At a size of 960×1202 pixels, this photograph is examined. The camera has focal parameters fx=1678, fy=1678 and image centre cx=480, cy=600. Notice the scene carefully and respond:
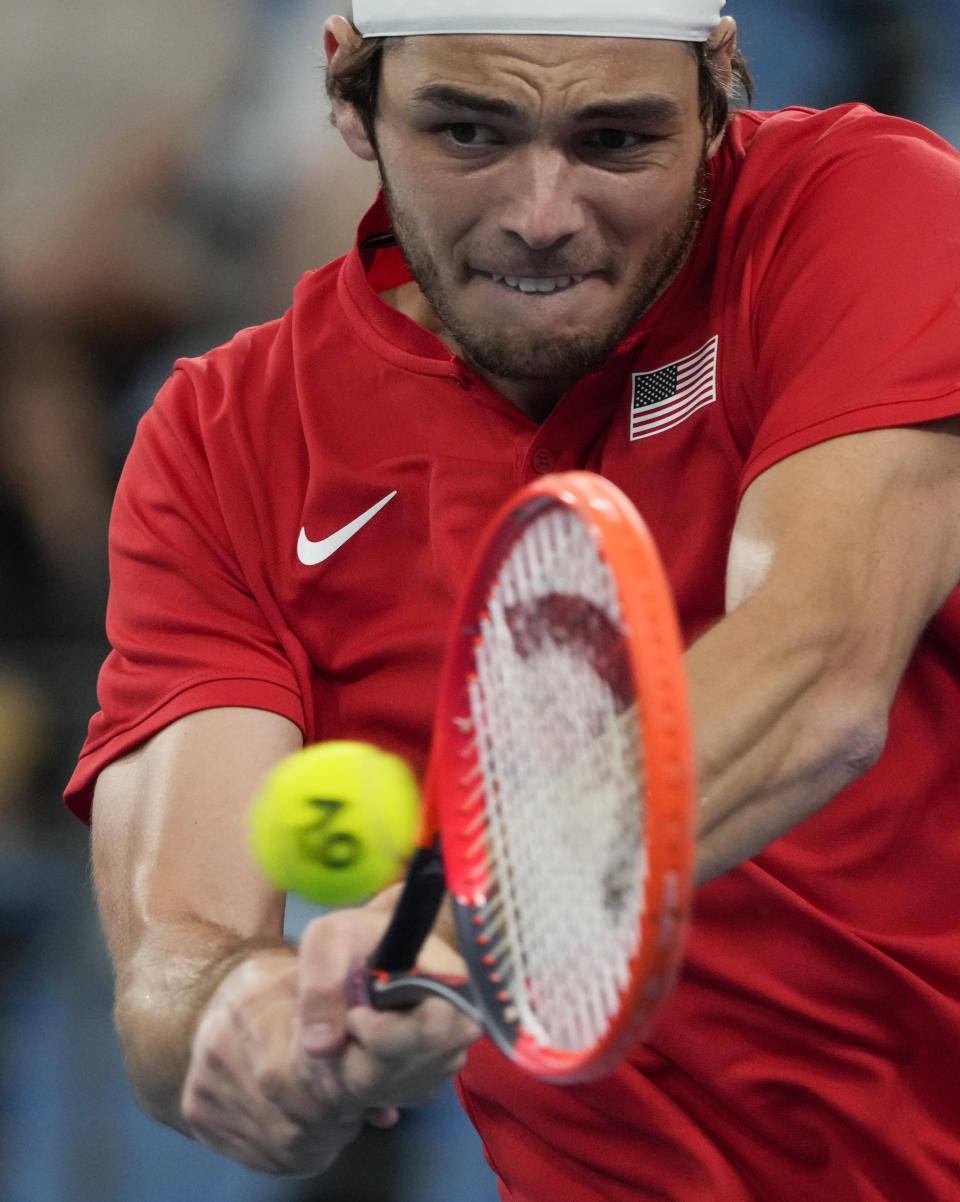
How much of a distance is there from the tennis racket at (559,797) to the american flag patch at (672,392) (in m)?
0.53

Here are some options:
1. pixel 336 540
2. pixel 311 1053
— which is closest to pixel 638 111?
pixel 336 540

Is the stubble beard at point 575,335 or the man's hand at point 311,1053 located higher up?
the stubble beard at point 575,335

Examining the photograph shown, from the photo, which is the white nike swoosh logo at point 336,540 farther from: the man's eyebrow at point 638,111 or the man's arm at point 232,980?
the man's eyebrow at point 638,111

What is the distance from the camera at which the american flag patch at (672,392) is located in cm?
156

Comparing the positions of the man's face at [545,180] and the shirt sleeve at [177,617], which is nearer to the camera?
the man's face at [545,180]

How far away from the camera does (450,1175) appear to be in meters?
2.83

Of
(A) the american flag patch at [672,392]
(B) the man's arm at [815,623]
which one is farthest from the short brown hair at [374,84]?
(B) the man's arm at [815,623]

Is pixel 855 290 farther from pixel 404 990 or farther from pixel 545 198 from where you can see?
pixel 404 990

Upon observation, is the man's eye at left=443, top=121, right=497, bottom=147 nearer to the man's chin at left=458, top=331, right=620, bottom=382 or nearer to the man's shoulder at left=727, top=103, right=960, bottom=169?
the man's chin at left=458, top=331, right=620, bottom=382

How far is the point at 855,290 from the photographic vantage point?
1372 mm

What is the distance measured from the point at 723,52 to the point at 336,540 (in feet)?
2.05

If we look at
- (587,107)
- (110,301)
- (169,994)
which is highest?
(587,107)

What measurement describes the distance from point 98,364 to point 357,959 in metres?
2.22

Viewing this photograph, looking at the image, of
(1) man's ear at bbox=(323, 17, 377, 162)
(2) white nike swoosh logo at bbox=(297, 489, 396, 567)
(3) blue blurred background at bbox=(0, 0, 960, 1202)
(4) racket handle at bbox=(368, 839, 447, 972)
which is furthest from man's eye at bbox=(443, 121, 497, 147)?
(3) blue blurred background at bbox=(0, 0, 960, 1202)
